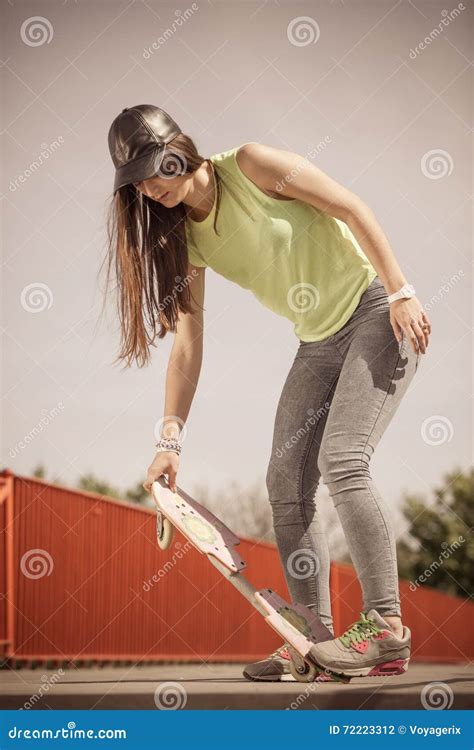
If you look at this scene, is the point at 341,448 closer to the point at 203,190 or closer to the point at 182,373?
the point at 182,373

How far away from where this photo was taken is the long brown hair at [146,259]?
104 inches

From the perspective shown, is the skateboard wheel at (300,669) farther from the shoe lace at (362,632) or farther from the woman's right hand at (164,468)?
the woman's right hand at (164,468)

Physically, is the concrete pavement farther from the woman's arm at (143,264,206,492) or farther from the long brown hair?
the long brown hair

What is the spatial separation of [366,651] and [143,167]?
5.05ft

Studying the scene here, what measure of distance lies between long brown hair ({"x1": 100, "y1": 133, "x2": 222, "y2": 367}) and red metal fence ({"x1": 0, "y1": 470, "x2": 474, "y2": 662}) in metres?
2.96

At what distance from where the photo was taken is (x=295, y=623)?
237 centimetres

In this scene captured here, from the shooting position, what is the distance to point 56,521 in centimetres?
582

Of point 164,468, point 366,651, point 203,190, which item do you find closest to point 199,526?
point 164,468

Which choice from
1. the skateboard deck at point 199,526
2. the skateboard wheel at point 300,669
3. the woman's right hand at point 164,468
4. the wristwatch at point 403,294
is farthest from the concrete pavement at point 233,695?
the wristwatch at point 403,294
